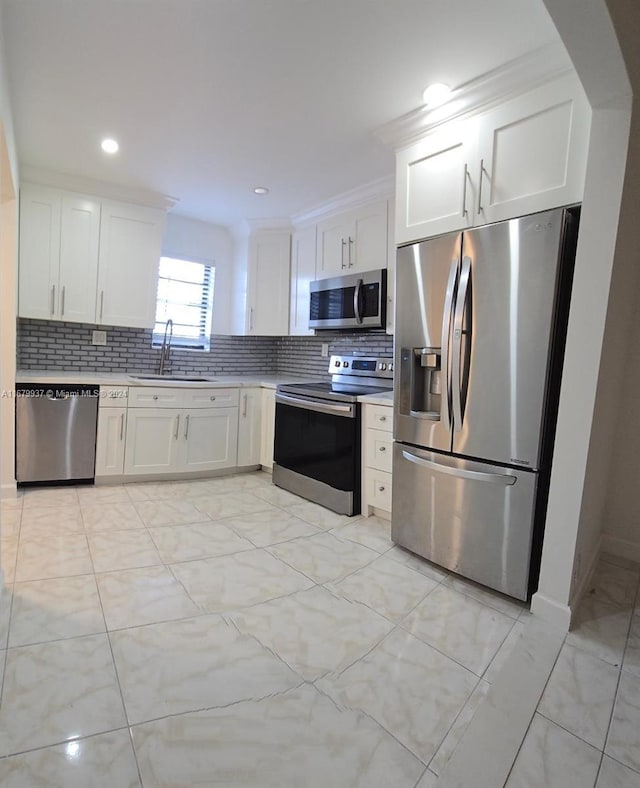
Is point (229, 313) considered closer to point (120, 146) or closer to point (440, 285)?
point (120, 146)

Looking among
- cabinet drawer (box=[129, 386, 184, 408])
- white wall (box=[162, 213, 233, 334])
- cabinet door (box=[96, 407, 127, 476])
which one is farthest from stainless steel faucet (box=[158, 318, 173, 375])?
cabinet door (box=[96, 407, 127, 476])

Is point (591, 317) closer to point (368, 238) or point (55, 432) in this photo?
point (368, 238)

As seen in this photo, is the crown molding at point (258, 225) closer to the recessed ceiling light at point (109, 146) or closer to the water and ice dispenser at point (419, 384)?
the recessed ceiling light at point (109, 146)

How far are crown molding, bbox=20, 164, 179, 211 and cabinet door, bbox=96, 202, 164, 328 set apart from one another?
0.07 meters

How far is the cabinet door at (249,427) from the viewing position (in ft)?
12.1

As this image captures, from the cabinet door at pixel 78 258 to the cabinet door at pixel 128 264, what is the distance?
0.06m

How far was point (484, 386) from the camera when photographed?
1876 millimetres

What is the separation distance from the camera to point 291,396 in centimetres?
325

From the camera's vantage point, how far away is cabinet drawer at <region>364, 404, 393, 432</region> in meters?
2.60

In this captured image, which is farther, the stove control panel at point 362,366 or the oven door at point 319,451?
the stove control panel at point 362,366

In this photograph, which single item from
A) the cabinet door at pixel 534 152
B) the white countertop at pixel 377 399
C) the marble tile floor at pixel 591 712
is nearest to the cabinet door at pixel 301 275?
the white countertop at pixel 377 399

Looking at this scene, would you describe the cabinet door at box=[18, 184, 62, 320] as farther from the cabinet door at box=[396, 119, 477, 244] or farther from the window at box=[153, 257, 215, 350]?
the cabinet door at box=[396, 119, 477, 244]

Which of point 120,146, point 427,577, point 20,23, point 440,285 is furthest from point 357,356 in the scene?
point 20,23

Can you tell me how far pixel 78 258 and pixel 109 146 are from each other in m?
0.97
